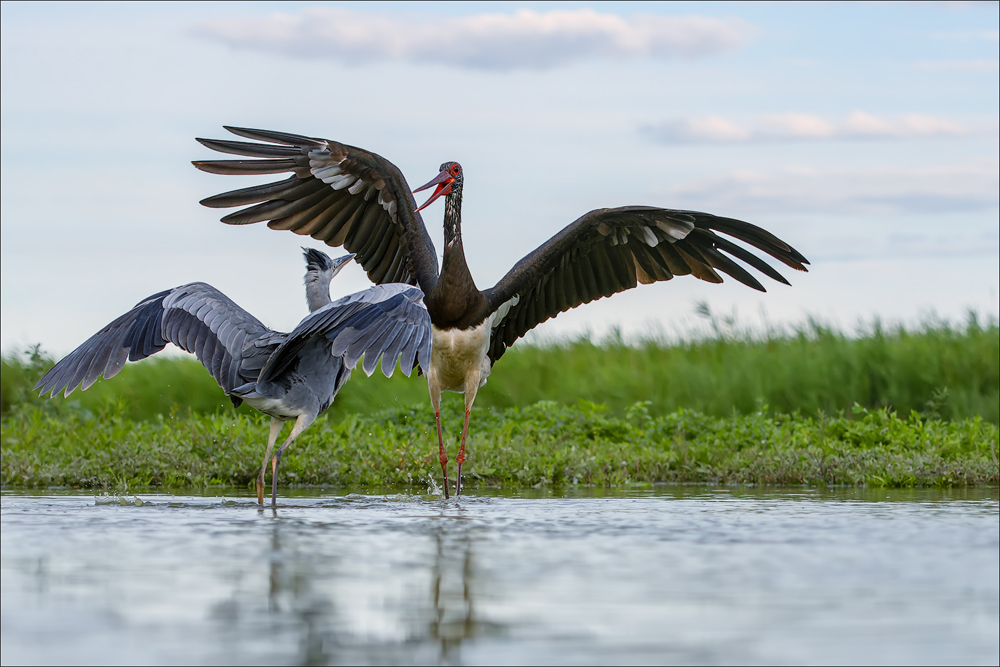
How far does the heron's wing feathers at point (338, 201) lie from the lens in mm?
7926

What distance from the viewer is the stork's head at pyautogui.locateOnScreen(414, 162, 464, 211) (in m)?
8.05

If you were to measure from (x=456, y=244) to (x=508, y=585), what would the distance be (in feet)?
13.8

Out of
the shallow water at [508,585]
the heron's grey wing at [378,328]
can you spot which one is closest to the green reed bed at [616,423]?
the shallow water at [508,585]

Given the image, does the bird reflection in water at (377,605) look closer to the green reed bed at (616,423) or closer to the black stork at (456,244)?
the black stork at (456,244)

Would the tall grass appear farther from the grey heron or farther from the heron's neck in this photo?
the grey heron

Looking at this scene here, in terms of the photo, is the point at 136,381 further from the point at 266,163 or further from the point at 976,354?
the point at 976,354

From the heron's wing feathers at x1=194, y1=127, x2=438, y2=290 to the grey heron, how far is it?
0.84 m

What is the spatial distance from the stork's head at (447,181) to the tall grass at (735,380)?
3009 millimetres

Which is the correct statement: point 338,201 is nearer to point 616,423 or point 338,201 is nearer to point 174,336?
point 174,336

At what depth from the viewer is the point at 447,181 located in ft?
26.6

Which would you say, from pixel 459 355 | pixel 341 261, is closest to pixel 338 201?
pixel 341 261

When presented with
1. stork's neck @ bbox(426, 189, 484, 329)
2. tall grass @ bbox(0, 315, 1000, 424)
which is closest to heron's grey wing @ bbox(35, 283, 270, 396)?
stork's neck @ bbox(426, 189, 484, 329)

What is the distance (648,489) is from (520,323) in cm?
149

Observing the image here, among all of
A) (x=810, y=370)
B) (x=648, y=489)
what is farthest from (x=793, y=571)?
(x=810, y=370)
